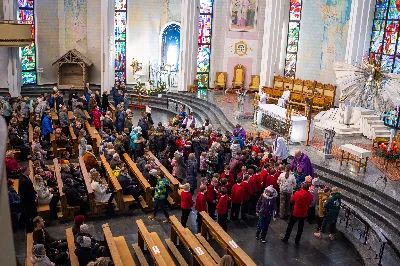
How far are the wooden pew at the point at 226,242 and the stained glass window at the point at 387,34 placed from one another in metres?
13.8

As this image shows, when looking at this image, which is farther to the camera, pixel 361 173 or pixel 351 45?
pixel 351 45

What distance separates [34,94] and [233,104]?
35.5ft

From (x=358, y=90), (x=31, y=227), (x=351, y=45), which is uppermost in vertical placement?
(x=351, y=45)

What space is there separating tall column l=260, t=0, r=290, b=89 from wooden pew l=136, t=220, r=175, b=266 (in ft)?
53.5

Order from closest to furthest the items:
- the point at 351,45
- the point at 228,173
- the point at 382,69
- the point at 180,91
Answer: the point at 228,173
the point at 382,69
the point at 351,45
the point at 180,91

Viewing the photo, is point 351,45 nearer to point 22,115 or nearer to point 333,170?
point 333,170

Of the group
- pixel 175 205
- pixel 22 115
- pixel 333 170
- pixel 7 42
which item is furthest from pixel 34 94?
Answer: pixel 7 42

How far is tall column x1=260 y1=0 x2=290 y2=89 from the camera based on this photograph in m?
22.6

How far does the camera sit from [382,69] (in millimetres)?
16031

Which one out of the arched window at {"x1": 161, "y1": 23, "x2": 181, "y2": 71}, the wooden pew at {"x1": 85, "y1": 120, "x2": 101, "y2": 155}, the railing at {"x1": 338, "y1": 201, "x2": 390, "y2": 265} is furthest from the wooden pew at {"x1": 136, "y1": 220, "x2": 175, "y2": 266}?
the arched window at {"x1": 161, "y1": 23, "x2": 181, "y2": 71}

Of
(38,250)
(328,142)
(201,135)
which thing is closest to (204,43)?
(201,135)

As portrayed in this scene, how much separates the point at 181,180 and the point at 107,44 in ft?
45.5

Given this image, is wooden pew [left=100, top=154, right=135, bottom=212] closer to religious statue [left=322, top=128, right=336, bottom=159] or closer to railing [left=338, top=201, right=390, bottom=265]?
railing [left=338, top=201, right=390, bottom=265]

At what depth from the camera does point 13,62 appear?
2195cm
